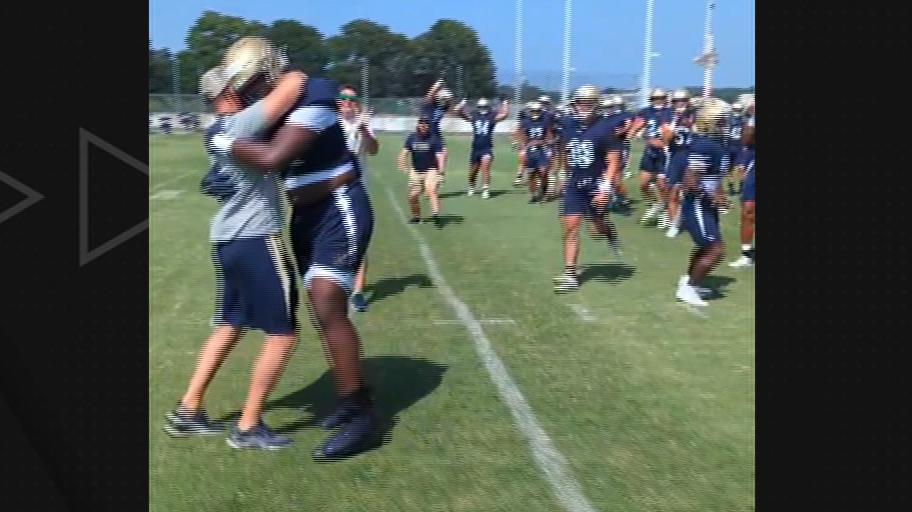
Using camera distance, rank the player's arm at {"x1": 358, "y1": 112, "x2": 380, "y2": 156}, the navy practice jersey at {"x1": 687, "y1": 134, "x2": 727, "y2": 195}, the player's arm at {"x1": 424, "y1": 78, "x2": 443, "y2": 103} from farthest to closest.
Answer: the player's arm at {"x1": 424, "y1": 78, "x2": 443, "y2": 103}
the navy practice jersey at {"x1": 687, "y1": 134, "x2": 727, "y2": 195}
the player's arm at {"x1": 358, "y1": 112, "x2": 380, "y2": 156}

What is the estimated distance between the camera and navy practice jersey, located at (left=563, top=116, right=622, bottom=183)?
7.82 metres

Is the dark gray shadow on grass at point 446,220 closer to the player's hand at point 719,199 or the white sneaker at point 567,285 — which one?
the white sneaker at point 567,285

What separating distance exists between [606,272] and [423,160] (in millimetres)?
Result: 4026

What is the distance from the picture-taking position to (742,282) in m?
8.70

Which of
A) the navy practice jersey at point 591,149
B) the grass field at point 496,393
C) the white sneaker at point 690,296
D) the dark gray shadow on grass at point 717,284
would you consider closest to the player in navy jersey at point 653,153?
the grass field at point 496,393

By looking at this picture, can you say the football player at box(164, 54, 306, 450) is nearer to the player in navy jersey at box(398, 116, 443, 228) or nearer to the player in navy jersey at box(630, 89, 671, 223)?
the player in navy jersey at box(398, 116, 443, 228)

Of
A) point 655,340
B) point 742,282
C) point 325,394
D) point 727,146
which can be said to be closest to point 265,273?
point 325,394

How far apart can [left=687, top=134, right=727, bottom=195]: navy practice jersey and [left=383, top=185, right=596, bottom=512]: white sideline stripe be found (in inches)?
98.1

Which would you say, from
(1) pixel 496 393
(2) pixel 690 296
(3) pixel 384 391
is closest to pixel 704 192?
(2) pixel 690 296

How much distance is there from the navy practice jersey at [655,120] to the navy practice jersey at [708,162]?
21.1 ft

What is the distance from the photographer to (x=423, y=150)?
11812 millimetres

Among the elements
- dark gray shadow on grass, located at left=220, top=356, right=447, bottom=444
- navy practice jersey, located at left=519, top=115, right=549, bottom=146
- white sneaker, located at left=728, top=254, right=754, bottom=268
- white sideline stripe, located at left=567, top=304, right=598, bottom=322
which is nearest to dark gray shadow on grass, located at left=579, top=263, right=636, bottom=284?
white sideline stripe, located at left=567, top=304, right=598, bottom=322

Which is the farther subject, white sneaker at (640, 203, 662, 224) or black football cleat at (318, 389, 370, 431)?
white sneaker at (640, 203, 662, 224)
